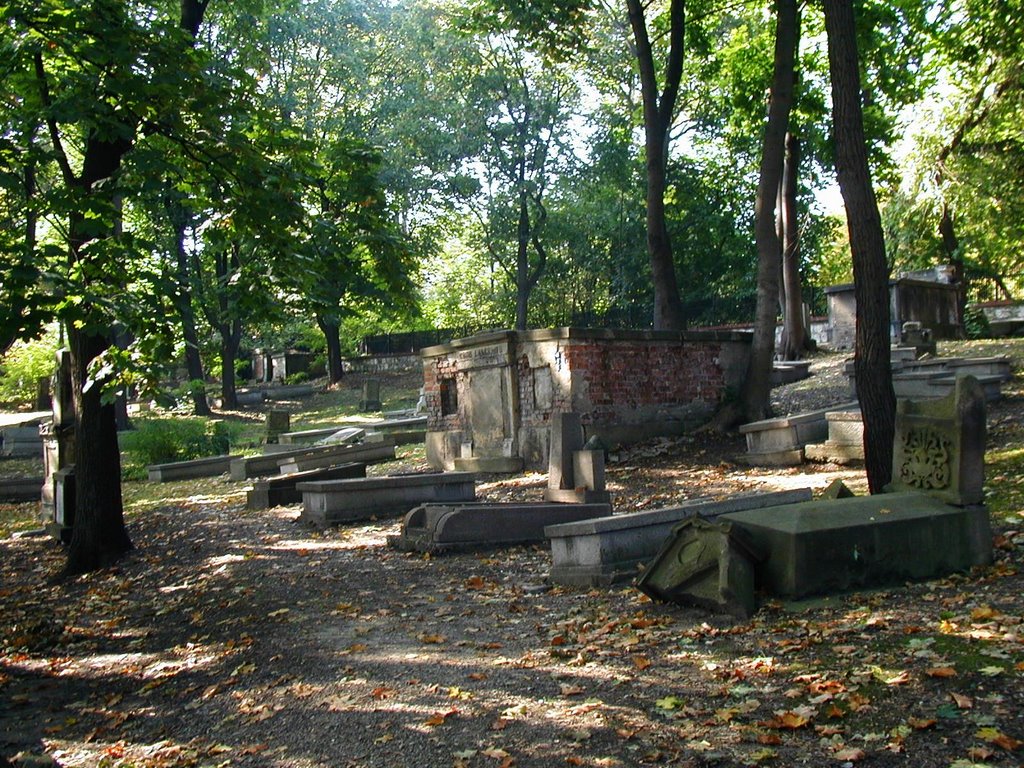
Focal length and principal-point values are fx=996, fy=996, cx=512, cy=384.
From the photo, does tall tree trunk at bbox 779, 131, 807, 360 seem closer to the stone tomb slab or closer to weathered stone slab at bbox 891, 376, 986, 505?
weathered stone slab at bbox 891, 376, 986, 505

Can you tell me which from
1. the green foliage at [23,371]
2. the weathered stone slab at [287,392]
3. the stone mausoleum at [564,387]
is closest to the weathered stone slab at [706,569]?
the stone mausoleum at [564,387]

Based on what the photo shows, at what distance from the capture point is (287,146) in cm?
1063

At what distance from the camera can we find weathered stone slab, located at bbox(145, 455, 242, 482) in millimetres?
20859

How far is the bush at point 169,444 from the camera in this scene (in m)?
22.7

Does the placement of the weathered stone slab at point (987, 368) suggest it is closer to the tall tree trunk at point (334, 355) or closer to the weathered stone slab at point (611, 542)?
the weathered stone slab at point (611, 542)

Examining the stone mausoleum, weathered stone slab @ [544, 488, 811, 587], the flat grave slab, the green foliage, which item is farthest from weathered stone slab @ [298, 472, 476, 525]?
the green foliage

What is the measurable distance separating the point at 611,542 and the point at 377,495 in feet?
18.3

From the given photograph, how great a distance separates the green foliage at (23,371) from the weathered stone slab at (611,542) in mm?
29968

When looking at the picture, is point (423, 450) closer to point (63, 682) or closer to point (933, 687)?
point (63, 682)

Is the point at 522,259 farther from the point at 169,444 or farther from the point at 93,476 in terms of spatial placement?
the point at 93,476

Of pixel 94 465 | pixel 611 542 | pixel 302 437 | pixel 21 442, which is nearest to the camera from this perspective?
pixel 611 542

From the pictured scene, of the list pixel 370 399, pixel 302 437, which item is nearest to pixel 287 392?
pixel 370 399

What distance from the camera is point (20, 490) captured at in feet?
66.0

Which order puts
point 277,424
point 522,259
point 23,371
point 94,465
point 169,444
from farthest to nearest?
1. point 522,259
2. point 23,371
3. point 277,424
4. point 169,444
5. point 94,465
